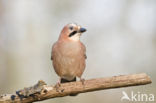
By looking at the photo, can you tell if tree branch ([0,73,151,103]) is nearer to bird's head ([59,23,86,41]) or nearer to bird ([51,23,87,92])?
bird ([51,23,87,92])

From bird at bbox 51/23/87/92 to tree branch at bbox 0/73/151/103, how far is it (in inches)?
34.4

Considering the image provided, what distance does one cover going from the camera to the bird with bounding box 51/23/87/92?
6316 millimetres

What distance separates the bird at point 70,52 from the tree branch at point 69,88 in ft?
2.86

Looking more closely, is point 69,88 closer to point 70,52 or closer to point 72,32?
point 70,52

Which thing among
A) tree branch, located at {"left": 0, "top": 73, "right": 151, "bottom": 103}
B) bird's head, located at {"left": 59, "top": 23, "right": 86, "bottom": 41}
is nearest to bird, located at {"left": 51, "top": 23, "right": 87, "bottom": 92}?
bird's head, located at {"left": 59, "top": 23, "right": 86, "bottom": 41}

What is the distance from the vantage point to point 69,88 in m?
5.55

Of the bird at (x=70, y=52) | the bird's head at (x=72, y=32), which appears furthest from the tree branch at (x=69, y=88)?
the bird's head at (x=72, y=32)

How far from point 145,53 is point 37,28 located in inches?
216

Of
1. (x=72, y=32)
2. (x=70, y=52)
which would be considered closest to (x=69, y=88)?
(x=70, y=52)

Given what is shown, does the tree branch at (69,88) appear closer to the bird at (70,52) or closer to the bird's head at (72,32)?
the bird at (70,52)

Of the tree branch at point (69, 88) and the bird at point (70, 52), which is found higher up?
the bird at point (70, 52)

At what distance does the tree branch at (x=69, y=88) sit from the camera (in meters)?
5.25

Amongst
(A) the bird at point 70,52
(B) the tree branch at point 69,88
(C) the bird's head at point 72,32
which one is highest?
(C) the bird's head at point 72,32

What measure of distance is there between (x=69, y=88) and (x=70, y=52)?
0.95 m
